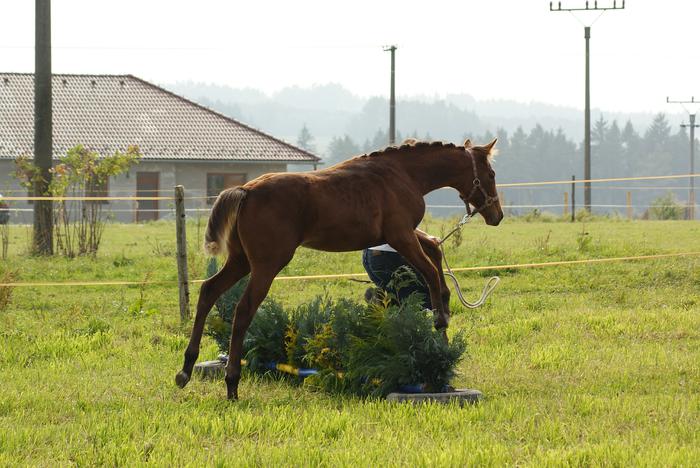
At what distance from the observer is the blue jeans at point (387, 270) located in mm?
8672

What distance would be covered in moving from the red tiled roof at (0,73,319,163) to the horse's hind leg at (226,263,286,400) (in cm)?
3676

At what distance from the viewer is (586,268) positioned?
15766 mm

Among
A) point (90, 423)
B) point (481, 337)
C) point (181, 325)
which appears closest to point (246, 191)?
point (90, 423)

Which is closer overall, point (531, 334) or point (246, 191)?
point (246, 191)

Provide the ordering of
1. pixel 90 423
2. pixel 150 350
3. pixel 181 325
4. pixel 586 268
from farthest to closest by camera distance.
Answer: pixel 586 268 < pixel 181 325 < pixel 150 350 < pixel 90 423

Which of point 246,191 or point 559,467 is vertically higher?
point 246,191

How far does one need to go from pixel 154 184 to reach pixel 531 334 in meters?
36.4

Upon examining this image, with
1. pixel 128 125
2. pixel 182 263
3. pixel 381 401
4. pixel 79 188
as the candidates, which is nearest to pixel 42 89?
pixel 79 188

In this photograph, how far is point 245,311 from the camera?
7.03 metres

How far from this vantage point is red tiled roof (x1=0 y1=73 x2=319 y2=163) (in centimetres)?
4409

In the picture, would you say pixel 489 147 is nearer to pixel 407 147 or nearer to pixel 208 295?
pixel 407 147

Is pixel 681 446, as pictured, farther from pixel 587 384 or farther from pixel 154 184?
pixel 154 184

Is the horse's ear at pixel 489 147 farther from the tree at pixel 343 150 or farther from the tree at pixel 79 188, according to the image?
the tree at pixel 343 150

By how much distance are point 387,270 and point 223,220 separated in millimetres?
2062
